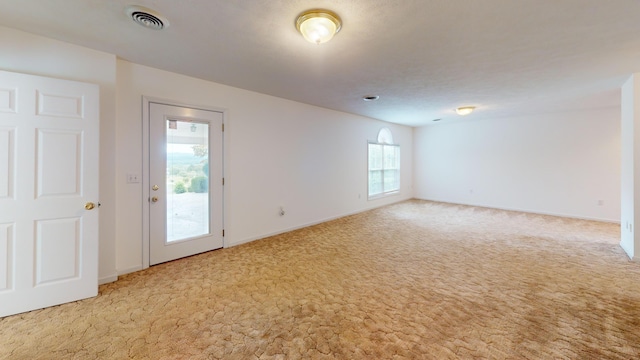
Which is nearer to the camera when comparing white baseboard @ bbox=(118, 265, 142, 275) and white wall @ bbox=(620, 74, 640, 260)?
white baseboard @ bbox=(118, 265, 142, 275)

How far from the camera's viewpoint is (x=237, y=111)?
3.95 m

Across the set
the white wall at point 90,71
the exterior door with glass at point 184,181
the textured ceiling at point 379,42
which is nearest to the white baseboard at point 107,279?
the white wall at point 90,71

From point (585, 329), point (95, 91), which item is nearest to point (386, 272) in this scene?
point (585, 329)

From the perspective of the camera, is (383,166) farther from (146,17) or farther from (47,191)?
(47,191)

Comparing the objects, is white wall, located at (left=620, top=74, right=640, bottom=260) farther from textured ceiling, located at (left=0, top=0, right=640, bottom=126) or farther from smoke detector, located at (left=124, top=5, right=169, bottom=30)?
smoke detector, located at (left=124, top=5, right=169, bottom=30)

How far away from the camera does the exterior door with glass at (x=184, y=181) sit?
10.5 ft

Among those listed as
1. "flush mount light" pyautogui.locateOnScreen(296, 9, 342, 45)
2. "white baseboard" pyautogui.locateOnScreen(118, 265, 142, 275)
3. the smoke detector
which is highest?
the smoke detector

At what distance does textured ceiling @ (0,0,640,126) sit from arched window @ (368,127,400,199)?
3.22 m

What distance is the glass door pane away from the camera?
3352 millimetres

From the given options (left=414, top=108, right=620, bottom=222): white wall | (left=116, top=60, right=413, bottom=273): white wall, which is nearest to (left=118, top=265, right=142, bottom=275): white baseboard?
(left=116, top=60, right=413, bottom=273): white wall

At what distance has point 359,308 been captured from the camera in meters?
2.29

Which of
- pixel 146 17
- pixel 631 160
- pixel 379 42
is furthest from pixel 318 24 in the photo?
pixel 631 160

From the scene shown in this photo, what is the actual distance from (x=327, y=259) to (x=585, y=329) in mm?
2476

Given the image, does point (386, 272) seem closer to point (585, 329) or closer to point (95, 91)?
point (585, 329)
